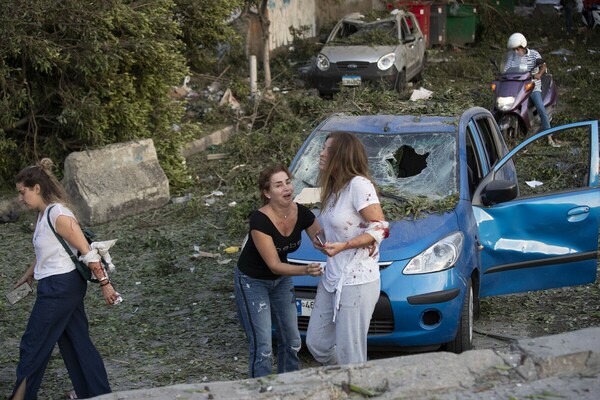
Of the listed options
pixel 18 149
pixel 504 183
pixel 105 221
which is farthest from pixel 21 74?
pixel 504 183

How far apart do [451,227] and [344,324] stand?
1.73 meters

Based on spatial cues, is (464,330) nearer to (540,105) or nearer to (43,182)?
(43,182)

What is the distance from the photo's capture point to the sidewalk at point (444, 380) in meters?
4.93

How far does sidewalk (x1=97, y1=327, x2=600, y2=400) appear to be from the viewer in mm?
4926

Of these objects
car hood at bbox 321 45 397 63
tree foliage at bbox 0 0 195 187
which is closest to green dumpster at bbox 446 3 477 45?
car hood at bbox 321 45 397 63

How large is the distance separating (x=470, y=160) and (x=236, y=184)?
470cm

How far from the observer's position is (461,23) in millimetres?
23156

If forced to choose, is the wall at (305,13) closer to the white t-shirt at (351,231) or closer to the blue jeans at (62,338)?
the blue jeans at (62,338)

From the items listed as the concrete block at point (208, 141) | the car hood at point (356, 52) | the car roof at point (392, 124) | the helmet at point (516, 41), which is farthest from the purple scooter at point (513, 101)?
the car roof at point (392, 124)

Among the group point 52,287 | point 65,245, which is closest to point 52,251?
point 65,245

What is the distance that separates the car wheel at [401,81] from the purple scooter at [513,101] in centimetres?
386

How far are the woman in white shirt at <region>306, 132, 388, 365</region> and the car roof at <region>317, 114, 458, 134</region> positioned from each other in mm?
2478

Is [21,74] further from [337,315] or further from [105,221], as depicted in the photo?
[337,315]

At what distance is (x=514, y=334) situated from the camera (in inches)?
284
